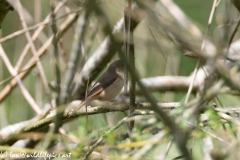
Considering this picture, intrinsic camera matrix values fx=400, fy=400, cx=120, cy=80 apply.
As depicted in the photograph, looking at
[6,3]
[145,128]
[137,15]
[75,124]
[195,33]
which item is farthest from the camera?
[75,124]

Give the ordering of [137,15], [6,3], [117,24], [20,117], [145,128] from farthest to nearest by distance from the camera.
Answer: [20,117]
[117,24]
[145,128]
[6,3]
[137,15]

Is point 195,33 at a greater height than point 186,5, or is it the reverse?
point 186,5

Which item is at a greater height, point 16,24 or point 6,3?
point 16,24

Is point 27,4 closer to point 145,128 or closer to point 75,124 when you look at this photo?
point 75,124

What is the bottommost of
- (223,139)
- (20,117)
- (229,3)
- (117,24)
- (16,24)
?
(223,139)

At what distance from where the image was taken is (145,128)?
8.34ft

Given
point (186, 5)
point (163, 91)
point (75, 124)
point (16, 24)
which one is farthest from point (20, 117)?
point (186, 5)

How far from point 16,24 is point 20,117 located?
1.18 metres

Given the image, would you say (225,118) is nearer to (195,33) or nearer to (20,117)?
(195,33)

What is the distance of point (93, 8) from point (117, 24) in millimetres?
2459

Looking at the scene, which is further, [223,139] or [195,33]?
[223,139]

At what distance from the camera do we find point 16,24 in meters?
4.63

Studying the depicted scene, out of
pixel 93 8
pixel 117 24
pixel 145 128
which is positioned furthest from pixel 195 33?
pixel 117 24

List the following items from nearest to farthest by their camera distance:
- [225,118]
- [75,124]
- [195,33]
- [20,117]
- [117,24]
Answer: [195,33], [225,118], [117,24], [20,117], [75,124]
